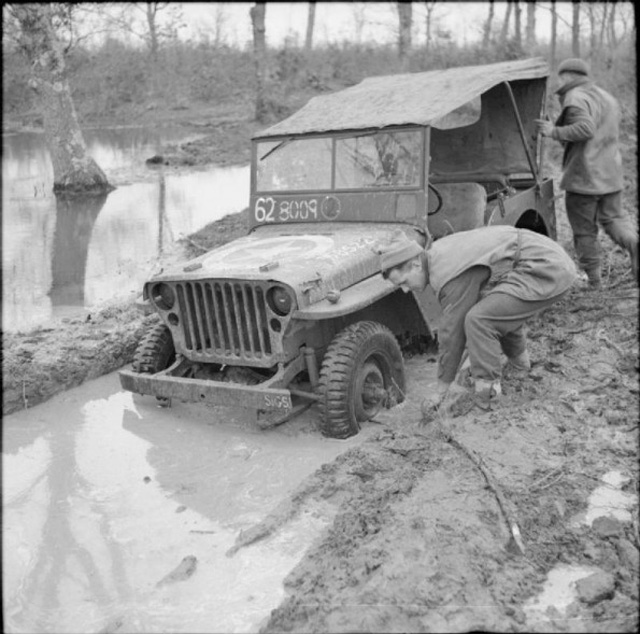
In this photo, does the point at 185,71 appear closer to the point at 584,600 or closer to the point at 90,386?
the point at 90,386

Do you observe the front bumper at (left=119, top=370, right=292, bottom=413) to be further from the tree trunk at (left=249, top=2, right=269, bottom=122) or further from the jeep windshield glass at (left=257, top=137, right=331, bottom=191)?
the tree trunk at (left=249, top=2, right=269, bottom=122)

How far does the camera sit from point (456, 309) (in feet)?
14.9

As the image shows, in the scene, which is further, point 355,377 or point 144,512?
point 355,377

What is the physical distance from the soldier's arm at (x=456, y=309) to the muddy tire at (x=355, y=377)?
0.44 metres

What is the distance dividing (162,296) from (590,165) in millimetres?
3724

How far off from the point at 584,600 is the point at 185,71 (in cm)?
3205

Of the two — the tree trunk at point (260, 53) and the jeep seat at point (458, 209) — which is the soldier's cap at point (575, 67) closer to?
the jeep seat at point (458, 209)

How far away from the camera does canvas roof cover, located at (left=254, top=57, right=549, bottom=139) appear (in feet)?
18.2

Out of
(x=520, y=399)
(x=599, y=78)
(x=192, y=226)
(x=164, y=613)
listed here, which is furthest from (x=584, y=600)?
(x=599, y=78)

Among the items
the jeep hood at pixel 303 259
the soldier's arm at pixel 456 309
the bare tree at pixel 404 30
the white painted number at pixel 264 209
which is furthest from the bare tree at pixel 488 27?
the soldier's arm at pixel 456 309

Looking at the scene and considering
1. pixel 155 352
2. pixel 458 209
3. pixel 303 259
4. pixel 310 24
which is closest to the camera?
pixel 303 259

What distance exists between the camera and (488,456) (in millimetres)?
3854

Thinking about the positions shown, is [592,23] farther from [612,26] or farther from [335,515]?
[335,515]

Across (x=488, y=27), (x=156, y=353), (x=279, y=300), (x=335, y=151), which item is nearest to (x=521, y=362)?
(x=279, y=300)
